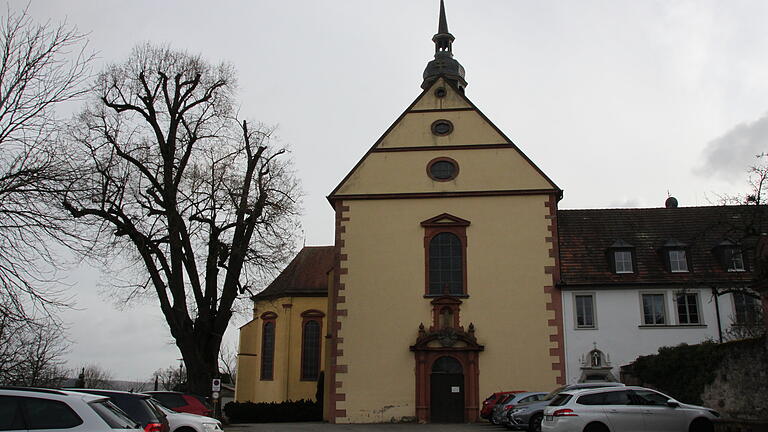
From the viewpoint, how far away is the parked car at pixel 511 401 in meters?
20.3

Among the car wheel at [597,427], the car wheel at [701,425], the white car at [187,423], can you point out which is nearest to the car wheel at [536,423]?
the car wheel at [597,427]

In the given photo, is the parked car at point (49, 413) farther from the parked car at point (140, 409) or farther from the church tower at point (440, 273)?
the church tower at point (440, 273)

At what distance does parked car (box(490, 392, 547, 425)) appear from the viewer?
20312 mm

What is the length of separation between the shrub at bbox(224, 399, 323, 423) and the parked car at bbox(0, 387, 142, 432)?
22428 millimetres

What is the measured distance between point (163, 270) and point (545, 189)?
14.4 m

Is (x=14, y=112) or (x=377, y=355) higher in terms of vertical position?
(x=14, y=112)

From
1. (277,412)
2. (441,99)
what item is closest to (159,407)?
(277,412)

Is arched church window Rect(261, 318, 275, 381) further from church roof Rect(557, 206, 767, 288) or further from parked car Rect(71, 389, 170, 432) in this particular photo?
parked car Rect(71, 389, 170, 432)

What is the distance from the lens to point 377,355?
25.3 m

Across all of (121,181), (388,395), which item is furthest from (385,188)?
(121,181)

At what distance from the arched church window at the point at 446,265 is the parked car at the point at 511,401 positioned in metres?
5.30

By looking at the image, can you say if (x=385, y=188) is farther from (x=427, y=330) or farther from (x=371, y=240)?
(x=427, y=330)

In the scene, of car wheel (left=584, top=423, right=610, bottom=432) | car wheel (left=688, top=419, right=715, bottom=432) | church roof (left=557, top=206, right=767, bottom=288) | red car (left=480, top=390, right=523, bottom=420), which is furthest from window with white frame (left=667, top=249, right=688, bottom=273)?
car wheel (left=584, top=423, right=610, bottom=432)

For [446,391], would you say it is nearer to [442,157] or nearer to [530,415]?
[530,415]
